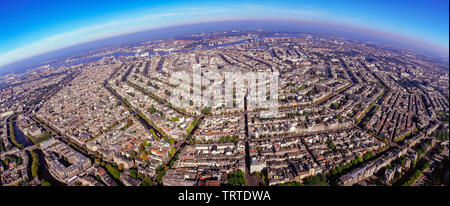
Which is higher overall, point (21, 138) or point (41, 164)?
point (21, 138)

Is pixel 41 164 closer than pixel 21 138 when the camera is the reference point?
Yes

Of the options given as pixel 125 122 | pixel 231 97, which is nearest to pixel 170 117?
pixel 125 122

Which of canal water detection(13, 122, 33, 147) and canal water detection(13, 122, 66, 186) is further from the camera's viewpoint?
canal water detection(13, 122, 33, 147)

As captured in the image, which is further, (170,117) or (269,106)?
(269,106)

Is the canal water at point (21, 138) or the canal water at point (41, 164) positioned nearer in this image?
the canal water at point (41, 164)

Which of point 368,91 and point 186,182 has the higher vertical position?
point 368,91

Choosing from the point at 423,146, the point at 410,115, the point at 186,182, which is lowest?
the point at 186,182

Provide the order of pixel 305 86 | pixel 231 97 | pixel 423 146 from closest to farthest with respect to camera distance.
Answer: pixel 423 146 < pixel 231 97 < pixel 305 86

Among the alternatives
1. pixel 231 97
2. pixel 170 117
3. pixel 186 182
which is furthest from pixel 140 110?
pixel 186 182
